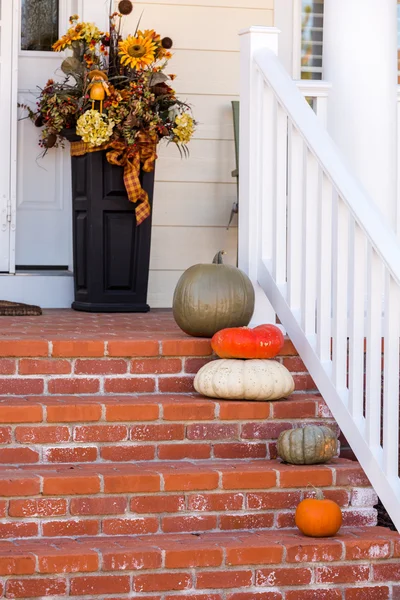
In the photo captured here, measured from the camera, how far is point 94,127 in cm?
459

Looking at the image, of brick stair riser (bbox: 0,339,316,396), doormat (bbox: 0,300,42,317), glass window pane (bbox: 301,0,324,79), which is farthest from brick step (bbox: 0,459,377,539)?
glass window pane (bbox: 301,0,324,79)

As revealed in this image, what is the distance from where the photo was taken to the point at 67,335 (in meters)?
3.75

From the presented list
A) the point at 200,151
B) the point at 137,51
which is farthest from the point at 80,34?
the point at 200,151

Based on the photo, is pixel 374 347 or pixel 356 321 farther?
pixel 356 321

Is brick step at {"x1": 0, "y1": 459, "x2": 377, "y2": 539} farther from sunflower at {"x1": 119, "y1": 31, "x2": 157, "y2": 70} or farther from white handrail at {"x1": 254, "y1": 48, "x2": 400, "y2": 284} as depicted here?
sunflower at {"x1": 119, "y1": 31, "x2": 157, "y2": 70}

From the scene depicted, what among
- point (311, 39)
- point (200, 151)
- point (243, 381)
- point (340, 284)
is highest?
point (311, 39)

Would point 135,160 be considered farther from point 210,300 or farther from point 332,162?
point 332,162

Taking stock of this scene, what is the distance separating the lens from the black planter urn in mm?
4836

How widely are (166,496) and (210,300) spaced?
0.86 meters

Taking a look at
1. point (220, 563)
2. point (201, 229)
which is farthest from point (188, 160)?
point (220, 563)

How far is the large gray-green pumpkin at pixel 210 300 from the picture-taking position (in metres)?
3.78

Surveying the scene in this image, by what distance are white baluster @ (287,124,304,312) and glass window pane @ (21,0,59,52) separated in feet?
6.62

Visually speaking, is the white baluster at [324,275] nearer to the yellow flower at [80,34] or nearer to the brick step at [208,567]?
the brick step at [208,567]

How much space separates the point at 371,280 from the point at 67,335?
3.78 feet
